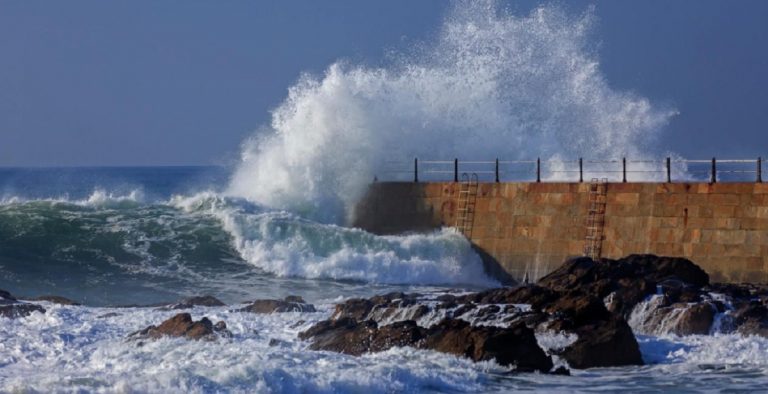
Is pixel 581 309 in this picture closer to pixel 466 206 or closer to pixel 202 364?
pixel 202 364

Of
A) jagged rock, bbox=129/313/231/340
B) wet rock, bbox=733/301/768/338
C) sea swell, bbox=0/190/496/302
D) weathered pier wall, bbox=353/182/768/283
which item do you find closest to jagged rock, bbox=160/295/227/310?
jagged rock, bbox=129/313/231/340

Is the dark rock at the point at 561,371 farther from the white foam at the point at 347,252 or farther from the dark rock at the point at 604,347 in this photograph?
the white foam at the point at 347,252

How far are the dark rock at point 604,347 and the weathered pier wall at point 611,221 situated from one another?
600 cm

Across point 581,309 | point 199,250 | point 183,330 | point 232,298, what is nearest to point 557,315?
point 581,309

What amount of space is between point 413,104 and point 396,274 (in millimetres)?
6632

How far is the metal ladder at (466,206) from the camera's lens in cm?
2370

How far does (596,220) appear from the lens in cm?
2167

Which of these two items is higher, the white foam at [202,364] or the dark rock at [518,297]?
the dark rock at [518,297]

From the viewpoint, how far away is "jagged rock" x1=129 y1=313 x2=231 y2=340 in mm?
14547

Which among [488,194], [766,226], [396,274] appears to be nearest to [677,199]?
[766,226]

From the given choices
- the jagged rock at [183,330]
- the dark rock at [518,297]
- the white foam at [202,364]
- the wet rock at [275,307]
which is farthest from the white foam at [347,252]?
the jagged rock at [183,330]

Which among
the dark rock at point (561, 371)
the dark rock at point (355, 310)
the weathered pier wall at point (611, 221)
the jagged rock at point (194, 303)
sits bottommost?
the dark rock at point (561, 371)

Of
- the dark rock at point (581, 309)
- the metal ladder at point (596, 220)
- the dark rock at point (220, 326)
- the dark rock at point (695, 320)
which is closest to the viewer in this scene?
the dark rock at point (581, 309)

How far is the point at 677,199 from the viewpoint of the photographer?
20.8 metres
